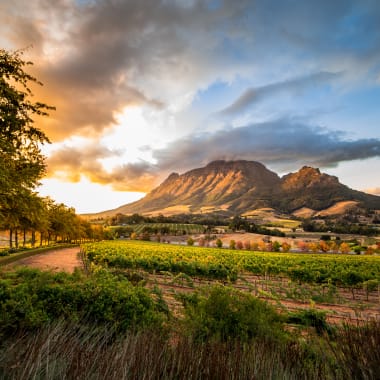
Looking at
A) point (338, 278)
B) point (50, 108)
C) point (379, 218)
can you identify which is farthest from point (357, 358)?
point (379, 218)

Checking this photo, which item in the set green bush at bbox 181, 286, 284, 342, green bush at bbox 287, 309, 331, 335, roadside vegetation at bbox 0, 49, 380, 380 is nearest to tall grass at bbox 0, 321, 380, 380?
roadside vegetation at bbox 0, 49, 380, 380

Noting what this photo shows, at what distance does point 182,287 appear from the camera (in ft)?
79.4

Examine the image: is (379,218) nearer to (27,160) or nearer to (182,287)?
(182,287)

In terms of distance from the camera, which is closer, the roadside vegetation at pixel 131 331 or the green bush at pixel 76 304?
the roadside vegetation at pixel 131 331

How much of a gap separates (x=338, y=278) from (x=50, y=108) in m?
25.6

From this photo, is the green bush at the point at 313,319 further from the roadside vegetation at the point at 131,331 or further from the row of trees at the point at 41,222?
the row of trees at the point at 41,222

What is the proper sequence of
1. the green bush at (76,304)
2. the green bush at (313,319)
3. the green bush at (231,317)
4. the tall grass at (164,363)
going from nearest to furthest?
the tall grass at (164,363) < the green bush at (76,304) < the green bush at (231,317) < the green bush at (313,319)

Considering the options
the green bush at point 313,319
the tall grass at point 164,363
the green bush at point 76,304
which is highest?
the tall grass at point 164,363

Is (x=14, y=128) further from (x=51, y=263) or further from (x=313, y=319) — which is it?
(x=51, y=263)

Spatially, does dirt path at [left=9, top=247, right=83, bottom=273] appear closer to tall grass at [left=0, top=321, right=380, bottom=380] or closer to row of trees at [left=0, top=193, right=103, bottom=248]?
row of trees at [left=0, top=193, right=103, bottom=248]

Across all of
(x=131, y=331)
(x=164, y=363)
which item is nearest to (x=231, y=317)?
(x=131, y=331)

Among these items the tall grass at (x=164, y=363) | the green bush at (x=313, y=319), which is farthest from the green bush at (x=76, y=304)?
the green bush at (x=313, y=319)

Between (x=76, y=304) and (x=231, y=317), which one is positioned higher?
(x=76, y=304)

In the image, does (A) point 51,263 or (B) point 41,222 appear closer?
(B) point 41,222
